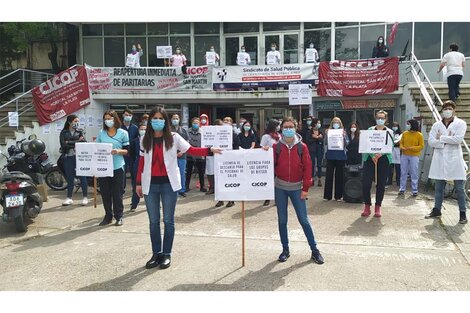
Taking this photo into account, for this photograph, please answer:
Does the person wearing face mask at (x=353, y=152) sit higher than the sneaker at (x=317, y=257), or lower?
higher

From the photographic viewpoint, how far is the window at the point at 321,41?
19609 mm

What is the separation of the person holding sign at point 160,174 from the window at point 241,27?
16.8 meters

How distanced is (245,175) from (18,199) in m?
4.00

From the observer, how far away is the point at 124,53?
840 inches

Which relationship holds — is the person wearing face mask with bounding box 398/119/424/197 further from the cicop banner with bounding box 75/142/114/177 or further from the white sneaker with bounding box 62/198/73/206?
the white sneaker with bounding box 62/198/73/206

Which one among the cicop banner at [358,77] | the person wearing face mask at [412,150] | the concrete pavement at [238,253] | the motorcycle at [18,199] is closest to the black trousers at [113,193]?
the concrete pavement at [238,253]

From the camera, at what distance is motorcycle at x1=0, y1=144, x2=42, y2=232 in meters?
6.51

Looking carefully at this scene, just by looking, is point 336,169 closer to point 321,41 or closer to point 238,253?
point 238,253

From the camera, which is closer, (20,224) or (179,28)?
(20,224)

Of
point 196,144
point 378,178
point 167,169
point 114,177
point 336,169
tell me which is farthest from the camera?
point 196,144

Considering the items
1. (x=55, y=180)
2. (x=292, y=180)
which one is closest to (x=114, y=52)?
(x=55, y=180)

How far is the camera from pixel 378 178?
7688 mm

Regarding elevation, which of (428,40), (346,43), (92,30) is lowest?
(428,40)

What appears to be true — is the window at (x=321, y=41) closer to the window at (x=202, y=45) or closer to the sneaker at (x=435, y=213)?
the window at (x=202, y=45)
